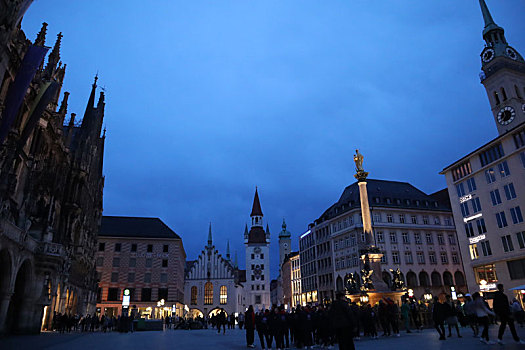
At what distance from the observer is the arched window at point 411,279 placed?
190 feet

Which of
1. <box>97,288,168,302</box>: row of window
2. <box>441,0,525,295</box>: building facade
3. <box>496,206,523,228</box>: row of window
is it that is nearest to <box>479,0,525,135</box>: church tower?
<box>441,0,525,295</box>: building facade

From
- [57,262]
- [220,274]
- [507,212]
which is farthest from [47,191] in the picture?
[220,274]

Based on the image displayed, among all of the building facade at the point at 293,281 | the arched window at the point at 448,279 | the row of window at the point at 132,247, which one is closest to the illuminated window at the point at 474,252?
the arched window at the point at 448,279

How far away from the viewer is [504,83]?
57719 mm

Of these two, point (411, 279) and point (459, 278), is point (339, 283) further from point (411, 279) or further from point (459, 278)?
point (459, 278)

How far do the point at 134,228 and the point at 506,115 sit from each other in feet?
222

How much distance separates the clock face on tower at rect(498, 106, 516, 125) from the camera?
5575cm

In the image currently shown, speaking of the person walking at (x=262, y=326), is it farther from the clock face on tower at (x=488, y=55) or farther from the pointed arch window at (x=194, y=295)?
the pointed arch window at (x=194, y=295)

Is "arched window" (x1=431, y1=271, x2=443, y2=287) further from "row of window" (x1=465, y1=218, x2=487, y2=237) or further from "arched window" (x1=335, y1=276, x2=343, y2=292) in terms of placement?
"row of window" (x1=465, y1=218, x2=487, y2=237)

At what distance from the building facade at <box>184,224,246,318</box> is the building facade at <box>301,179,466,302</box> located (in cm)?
2228

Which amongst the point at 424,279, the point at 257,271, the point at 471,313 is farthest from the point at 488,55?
the point at 257,271

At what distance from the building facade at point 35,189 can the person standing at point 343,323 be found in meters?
15.0

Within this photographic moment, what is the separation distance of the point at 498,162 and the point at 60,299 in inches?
1975

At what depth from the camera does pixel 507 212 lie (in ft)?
136
